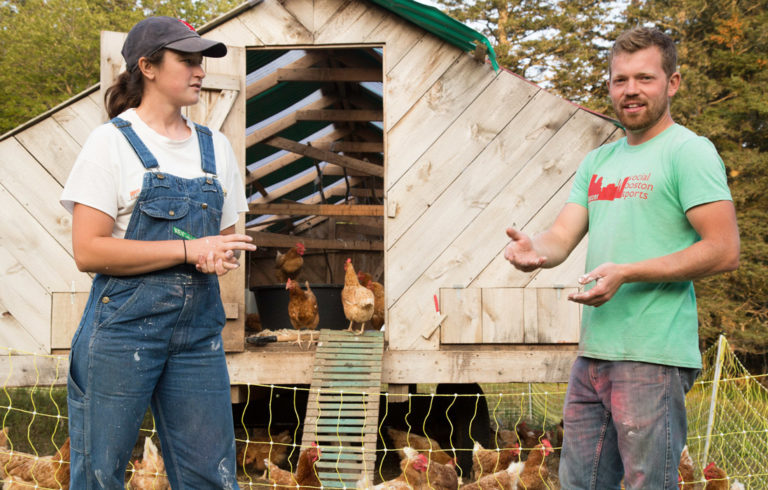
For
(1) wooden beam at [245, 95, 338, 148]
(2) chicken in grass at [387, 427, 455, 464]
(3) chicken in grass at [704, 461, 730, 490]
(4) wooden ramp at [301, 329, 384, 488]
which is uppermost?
(1) wooden beam at [245, 95, 338, 148]

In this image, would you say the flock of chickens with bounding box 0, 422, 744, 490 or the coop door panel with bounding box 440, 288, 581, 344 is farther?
the coop door panel with bounding box 440, 288, 581, 344

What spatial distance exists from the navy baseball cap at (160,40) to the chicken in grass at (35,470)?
3543 millimetres

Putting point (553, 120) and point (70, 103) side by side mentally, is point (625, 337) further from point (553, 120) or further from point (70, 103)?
point (70, 103)

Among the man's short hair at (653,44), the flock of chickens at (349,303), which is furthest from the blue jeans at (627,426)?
the flock of chickens at (349,303)

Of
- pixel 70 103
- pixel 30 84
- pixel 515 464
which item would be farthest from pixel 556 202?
pixel 30 84

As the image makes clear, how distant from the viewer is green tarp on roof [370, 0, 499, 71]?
16.2ft

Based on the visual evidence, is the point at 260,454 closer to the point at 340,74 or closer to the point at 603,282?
the point at 340,74

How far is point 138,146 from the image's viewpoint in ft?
6.88

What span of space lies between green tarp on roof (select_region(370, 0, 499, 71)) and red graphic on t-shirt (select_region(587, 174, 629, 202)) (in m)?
2.76

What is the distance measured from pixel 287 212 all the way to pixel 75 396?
244 inches

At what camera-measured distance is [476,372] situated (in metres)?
5.34

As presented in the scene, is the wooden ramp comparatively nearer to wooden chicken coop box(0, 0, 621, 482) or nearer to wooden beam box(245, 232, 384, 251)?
wooden chicken coop box(0, 0, 621, 482)

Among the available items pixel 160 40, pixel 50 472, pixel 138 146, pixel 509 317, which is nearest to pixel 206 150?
pixel 138 146

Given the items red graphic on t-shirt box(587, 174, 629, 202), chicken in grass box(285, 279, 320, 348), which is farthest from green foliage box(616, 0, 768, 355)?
red graphic on t-shirt box(587, 174, 629, 202)
